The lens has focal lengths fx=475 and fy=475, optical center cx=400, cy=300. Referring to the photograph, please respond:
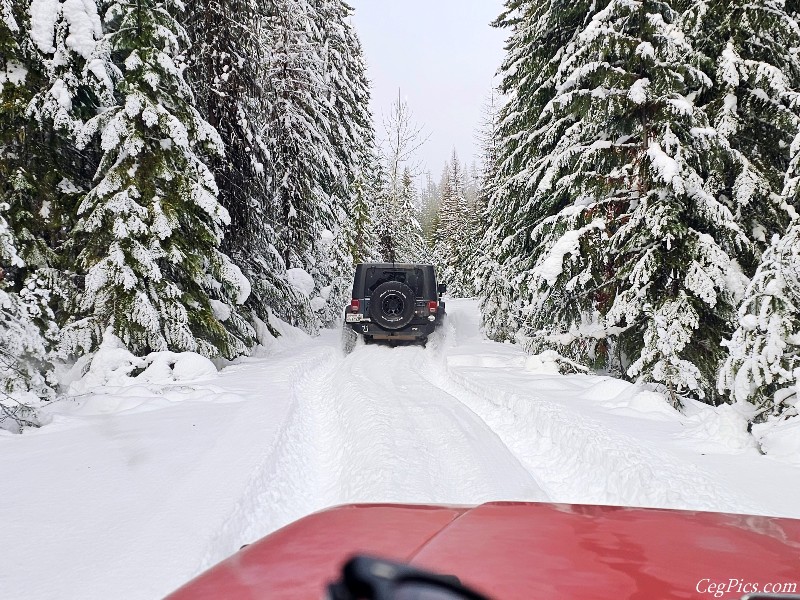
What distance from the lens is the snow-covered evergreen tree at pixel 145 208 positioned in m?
8.33

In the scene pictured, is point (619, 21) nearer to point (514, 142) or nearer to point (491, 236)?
point (514, 142)

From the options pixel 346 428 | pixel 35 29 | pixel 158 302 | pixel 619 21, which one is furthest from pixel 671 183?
pixel 35 29

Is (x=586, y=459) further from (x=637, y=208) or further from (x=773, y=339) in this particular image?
(x=637, y=208)

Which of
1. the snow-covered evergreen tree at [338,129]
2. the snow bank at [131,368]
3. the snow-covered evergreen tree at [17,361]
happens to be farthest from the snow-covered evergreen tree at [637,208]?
the snow-covered evergreen tree at [338,129]

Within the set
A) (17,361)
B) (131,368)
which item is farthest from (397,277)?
(17,361)

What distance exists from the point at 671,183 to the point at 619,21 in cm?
313

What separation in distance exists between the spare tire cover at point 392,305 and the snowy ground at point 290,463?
4856 millimetres

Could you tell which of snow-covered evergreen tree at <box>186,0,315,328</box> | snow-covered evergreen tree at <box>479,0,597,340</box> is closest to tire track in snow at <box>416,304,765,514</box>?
snow-covered evergreen tree at <box>479,0,597,340</box>

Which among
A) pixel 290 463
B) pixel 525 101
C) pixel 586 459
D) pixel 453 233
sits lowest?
pixel 290 463

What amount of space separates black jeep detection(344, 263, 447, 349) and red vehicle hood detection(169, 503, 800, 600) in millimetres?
11233

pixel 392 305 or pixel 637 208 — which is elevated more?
pixel 637 208

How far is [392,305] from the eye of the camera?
13.3 meters

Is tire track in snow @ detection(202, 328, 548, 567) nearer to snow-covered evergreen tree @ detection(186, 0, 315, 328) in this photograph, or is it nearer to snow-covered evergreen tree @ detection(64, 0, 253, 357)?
snow-covered evergreen tree @ detection(64, 0, 253, 357)

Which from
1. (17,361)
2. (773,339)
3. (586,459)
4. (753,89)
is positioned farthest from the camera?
(753,89)
